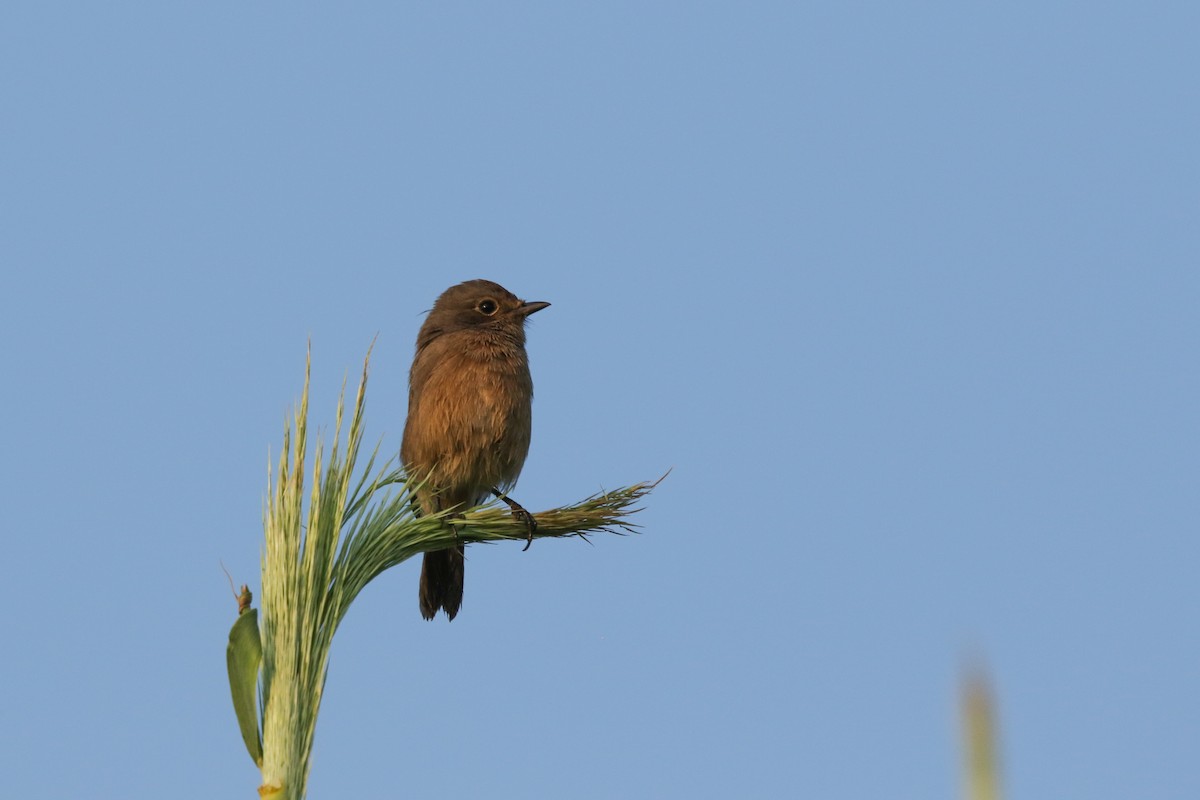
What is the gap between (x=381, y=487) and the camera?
121 inches

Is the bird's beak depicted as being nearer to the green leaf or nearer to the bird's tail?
the bird's tail

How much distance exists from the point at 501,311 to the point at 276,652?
17.5 feet

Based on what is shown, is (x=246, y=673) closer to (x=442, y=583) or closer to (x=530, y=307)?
(x=442, y=583)

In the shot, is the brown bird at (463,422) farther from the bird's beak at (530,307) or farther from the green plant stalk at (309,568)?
the green plant stalk at (309,568)

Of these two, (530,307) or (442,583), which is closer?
(442,583)

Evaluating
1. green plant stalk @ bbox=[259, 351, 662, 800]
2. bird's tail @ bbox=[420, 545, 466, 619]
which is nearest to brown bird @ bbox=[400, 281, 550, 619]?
bird's tail @ bbox=[420, 545, 466, 619]

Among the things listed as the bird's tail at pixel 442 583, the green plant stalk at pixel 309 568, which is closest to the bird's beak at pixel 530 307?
the bird's tail at pixel 442 583

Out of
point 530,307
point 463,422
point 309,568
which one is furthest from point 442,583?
point 309,568

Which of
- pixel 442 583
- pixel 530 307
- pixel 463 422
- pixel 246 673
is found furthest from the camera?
pixel 530 307

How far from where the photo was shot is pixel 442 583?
709 centimetres

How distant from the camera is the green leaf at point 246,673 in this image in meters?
2.36

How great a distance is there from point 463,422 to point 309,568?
420 centimetres

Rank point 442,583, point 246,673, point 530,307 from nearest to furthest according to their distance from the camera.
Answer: point 246,673, point 442,583, point 530,307

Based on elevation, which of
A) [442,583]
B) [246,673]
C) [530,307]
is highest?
[530,307]
